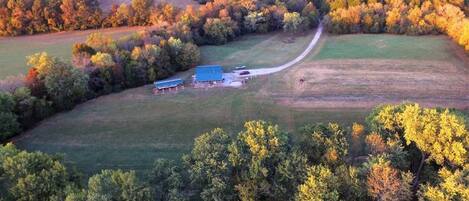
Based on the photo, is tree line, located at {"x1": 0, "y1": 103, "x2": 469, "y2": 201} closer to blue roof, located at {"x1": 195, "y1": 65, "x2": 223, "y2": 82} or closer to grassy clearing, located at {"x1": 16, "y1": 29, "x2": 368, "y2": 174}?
grassy clearing, located at {"x1": 16, "y1": 29, "x2": 368, "y2": 174}

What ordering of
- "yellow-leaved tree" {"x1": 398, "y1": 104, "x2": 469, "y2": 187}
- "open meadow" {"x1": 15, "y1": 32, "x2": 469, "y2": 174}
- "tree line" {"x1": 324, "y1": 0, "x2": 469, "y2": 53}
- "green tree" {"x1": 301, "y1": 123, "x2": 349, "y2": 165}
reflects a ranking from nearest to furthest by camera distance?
"yellow-leaved tree" {"x1": 398, "y1": 104, "x2": 469, "y2": 187} → "green tree" {"x1": 301, "y1": 123, "x2": 349, "y2": 165} → "open meadow" {"x1": 15, "y1": 32, "x2": 469, "y2": 174} → "tree line" {"x1": 324, "y1": 0, "x2": 469, "y2": 53}

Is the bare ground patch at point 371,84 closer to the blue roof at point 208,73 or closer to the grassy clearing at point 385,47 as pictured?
the grassy clearing at point 385,47

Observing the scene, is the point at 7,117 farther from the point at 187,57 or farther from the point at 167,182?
the point at 187,57

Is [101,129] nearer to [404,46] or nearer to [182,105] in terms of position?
[182,105]

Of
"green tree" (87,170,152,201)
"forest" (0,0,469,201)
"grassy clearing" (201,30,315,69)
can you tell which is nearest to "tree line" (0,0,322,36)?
"grassy clearing" (201,30,315,69)

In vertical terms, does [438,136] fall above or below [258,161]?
above

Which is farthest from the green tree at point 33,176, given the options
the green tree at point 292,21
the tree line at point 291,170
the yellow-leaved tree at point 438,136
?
the green tree at point 292,21

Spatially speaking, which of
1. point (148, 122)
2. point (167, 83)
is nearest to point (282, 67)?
point (167, 83)
